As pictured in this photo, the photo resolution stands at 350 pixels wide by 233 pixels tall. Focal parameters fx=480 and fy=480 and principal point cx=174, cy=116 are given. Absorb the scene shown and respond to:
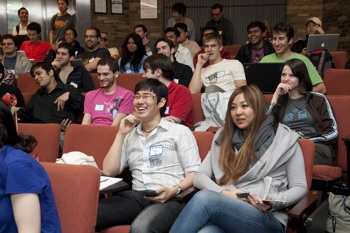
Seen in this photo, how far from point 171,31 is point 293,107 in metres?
3.02

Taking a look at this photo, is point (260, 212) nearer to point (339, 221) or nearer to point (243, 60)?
point (339, 221)

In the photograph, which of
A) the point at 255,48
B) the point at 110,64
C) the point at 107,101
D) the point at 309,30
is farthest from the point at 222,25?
the point at 107,101


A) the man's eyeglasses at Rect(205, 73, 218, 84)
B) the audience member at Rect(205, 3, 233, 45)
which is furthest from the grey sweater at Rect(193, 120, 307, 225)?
the audience member at Rect(205, 3, 233, 45)

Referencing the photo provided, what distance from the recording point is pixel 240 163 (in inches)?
94.0

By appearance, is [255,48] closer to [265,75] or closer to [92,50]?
[265,75]

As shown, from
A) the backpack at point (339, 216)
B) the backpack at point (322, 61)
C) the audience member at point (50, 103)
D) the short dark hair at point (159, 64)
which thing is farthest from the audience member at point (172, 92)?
the backpack at point (322, 61)

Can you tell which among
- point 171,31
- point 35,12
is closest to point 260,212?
point 171,31

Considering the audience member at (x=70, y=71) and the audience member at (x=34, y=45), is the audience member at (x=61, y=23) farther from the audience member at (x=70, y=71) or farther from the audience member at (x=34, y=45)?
the audience member at (x=70, y=71)

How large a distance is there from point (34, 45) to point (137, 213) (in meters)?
5.33

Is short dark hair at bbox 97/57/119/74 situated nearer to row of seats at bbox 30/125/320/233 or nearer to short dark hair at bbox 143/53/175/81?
short dark hair at bbox 143/53/175/81

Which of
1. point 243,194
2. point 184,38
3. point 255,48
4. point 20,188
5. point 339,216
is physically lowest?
point 339,216

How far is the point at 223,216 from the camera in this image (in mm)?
2217

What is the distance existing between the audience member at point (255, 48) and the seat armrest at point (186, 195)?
3.30m

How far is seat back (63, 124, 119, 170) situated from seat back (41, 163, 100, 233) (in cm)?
91
